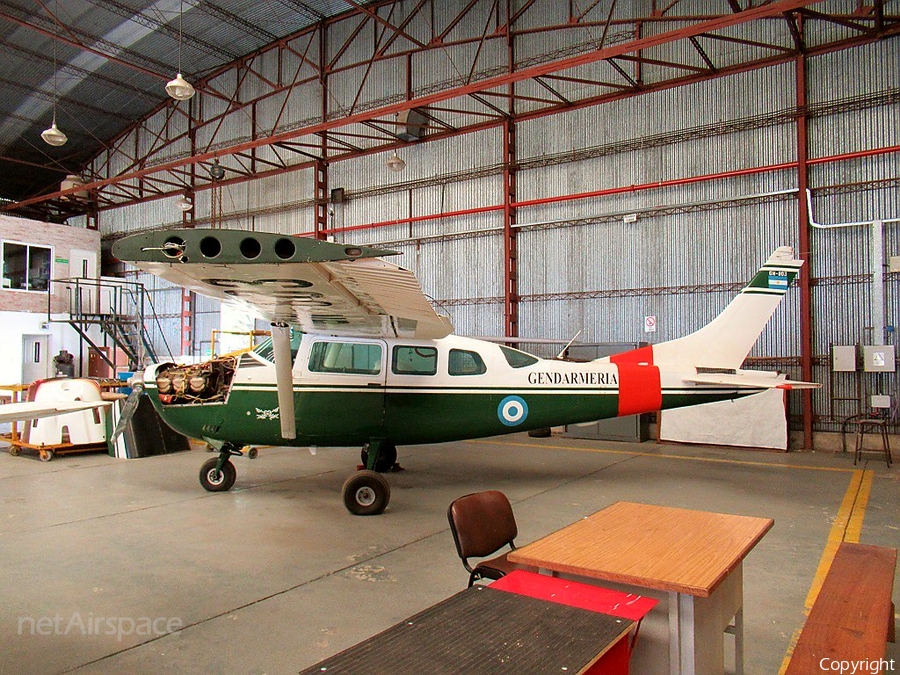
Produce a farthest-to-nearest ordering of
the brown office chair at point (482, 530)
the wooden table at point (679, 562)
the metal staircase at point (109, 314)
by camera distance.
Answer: the metal staircase at point (109, 314) < the brown office chair at point (482, 530) < the wooden table at point (679, 562)

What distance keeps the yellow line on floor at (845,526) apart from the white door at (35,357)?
21.5 meters

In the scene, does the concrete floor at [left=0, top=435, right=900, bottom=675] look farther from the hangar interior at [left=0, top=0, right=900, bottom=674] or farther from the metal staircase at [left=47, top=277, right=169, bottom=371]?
the metal staircase at [left=47, top=277, right=169, bottom=371]

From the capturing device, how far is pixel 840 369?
10.1 metres

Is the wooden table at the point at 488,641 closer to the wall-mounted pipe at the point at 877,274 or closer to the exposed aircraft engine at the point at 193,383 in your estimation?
the exposed aircraft engine at the point at 193,383

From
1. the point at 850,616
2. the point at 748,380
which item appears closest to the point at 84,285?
the point at 748,380

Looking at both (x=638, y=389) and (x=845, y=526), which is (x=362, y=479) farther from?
(x=845, y=526)

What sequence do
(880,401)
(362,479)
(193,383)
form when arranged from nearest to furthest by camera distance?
1. (362,479)
2. (193,383)
3. (880,401)

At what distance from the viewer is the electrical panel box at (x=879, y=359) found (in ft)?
32.0

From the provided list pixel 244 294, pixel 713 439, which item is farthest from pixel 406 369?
pixel 713 439

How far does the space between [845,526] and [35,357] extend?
22.1m

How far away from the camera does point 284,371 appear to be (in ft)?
19.7

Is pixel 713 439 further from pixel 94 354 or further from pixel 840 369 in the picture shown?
pixel 94 354

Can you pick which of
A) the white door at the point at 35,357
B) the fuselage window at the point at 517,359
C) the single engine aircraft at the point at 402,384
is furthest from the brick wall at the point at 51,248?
the fuselage window at the point at 517,359
